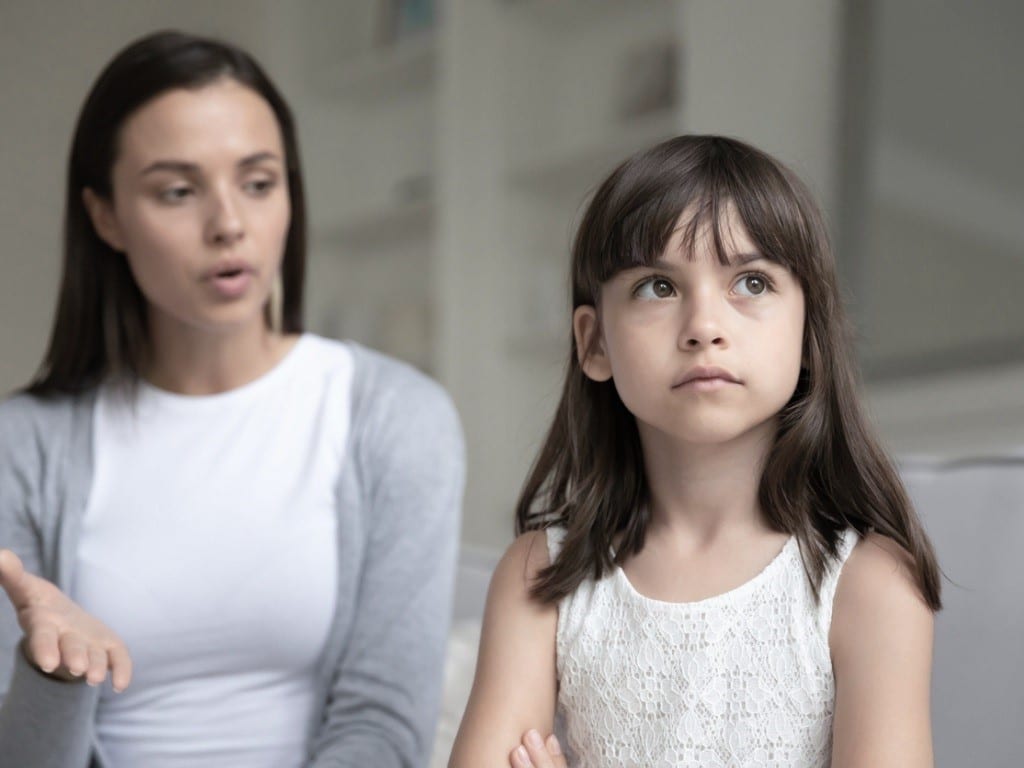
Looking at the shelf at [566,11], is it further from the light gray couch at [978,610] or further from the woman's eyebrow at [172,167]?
the light gray couch at [978,610]

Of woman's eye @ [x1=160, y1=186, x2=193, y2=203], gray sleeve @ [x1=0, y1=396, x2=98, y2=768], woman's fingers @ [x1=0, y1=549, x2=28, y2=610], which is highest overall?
woman's eye @ [x1=160, y1=186, x2=193, y2=203]

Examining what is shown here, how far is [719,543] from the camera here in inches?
39.5

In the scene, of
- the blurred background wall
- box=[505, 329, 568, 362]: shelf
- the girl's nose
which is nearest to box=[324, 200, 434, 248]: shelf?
the blurred background wall

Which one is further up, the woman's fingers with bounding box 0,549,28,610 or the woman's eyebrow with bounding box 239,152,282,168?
the woman's eyebrow with bounding box 239,152,282,168

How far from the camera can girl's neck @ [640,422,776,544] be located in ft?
3.31

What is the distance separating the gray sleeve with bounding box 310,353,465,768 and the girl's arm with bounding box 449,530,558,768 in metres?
0.38

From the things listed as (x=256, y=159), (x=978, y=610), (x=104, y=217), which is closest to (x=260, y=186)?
(x=256, y=159)

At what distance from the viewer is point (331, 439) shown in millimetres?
1538

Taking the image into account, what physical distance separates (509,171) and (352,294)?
1.09m

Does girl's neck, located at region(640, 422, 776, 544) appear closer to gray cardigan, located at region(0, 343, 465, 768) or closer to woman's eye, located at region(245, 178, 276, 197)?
gray cardigan, located at region(0, 343, 465, 768)

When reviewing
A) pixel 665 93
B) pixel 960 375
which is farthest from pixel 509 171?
pixel 960 375

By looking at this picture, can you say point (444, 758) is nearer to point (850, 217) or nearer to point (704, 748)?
point (704, 748)

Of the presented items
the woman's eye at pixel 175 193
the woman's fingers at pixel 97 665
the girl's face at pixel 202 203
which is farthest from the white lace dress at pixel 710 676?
the woman's eye at pixel 175 193

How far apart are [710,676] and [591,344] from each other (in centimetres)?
28
